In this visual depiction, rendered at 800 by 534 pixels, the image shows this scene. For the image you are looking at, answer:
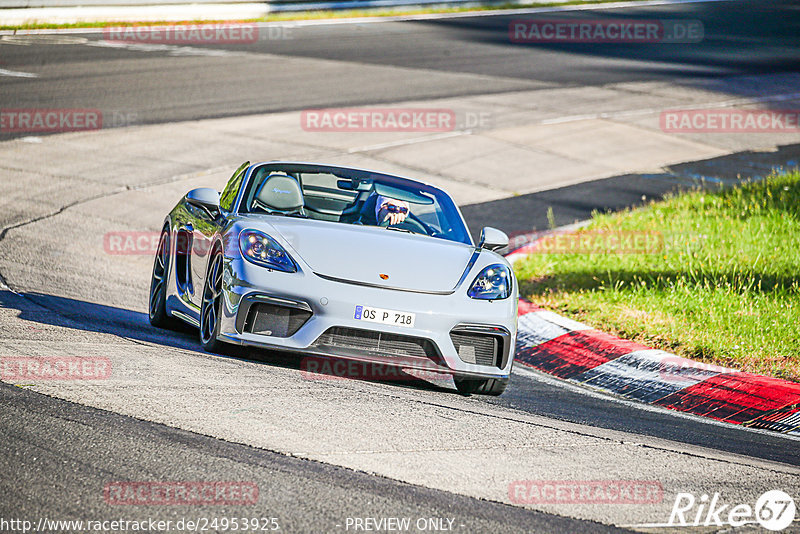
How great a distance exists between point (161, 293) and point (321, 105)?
1185cm

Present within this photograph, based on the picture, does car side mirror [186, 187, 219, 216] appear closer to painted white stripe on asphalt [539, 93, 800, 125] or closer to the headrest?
the headrest

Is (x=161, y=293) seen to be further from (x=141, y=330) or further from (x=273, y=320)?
(x=273, y=320)

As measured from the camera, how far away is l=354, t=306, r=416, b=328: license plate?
20.9 feet

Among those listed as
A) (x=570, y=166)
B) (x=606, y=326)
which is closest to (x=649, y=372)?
(x=606, y=326)

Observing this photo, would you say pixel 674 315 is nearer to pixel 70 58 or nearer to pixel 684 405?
pixel 684 405

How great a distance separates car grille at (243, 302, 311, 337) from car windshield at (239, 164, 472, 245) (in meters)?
1.19

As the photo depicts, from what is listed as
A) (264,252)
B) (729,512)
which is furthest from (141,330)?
(729,512)

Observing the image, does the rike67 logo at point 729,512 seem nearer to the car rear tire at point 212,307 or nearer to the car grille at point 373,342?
the car grille at point 373,342

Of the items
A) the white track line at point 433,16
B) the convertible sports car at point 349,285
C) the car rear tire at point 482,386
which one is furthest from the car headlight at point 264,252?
the white track line at point 433,16

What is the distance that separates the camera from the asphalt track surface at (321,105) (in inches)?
172

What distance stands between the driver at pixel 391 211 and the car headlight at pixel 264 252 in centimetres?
Result: 110

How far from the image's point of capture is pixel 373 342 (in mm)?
6414

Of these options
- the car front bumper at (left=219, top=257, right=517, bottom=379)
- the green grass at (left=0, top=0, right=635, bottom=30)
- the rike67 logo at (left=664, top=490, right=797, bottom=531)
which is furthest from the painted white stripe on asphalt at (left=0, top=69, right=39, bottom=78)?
the rike67 logo at (left=664, top=490, right=797, bottom=531)

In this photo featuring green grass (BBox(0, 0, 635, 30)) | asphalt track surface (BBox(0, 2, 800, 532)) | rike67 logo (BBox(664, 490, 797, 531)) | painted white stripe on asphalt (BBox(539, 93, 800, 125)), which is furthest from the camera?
green grass (BBox(0, 0, 635, 30))
